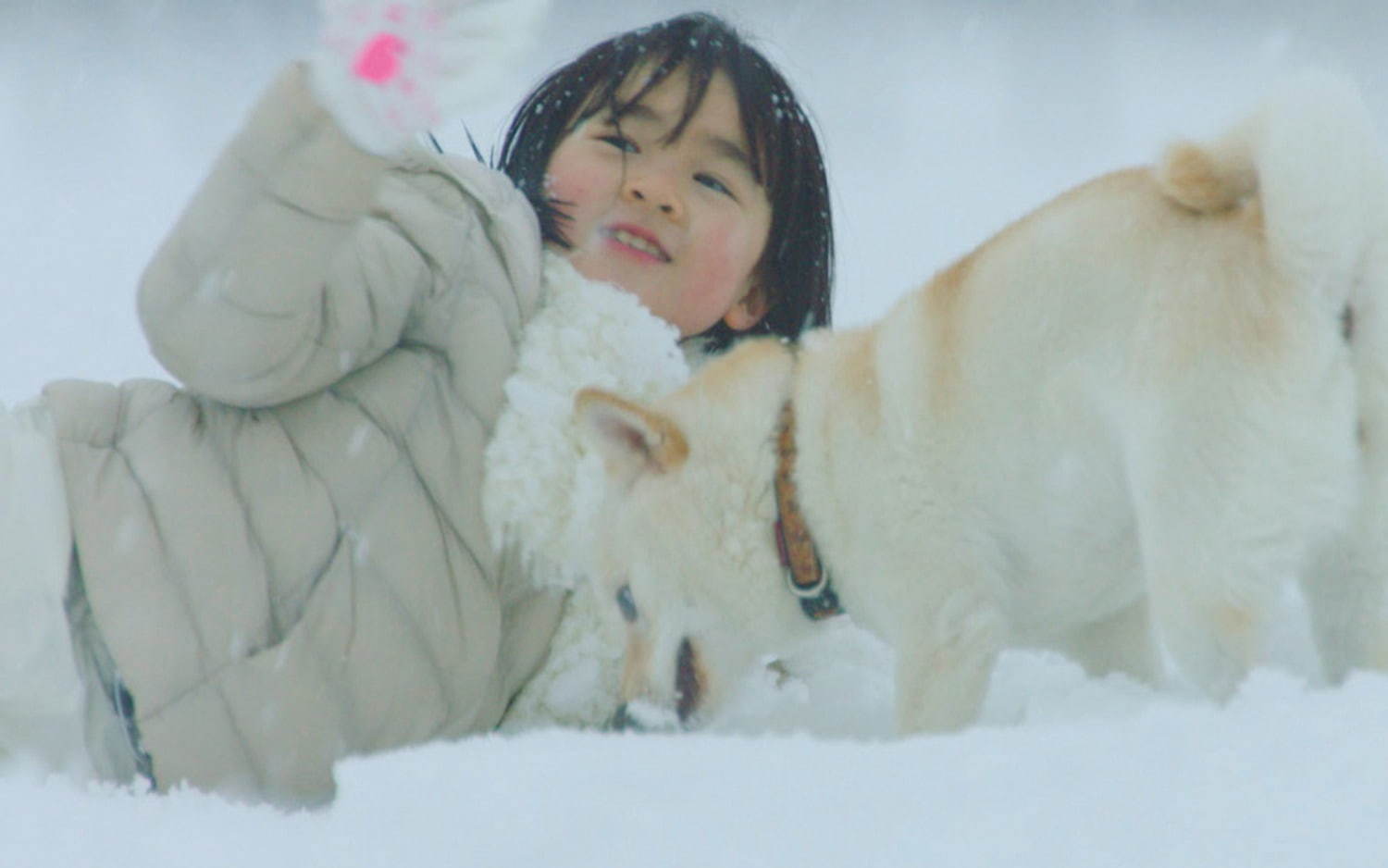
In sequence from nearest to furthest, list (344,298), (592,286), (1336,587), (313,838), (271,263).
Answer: (313,838), (1336,587), (271,263), (344,298), (592,286)

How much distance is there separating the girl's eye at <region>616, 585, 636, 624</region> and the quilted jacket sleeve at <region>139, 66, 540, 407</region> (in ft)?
2.10

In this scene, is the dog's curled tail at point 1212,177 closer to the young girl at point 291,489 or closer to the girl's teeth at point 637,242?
the young girl at point 291,489

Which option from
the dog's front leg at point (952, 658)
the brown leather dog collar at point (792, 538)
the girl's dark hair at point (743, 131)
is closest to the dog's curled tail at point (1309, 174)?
the dog's front leg at point (952, 658)

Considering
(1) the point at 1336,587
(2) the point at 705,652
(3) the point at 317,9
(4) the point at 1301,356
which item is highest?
(3) the point at 317,9

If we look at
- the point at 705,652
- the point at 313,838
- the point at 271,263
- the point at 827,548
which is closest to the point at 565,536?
the point at 705,652

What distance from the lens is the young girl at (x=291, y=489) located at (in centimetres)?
234

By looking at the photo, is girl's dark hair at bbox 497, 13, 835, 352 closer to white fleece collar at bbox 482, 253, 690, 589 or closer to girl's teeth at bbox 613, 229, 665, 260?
girl's teeth at bbox 613, 229, 665, 260

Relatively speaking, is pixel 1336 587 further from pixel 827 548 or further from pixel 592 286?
pixel 592 286

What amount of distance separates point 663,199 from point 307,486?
3.84 feet

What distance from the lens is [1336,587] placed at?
82.3 inches

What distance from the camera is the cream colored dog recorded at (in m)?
1.87

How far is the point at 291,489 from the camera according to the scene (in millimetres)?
2621

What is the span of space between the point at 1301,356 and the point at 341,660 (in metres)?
Answer: 1.81

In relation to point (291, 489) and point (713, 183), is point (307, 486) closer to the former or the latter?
point (291, 489)
